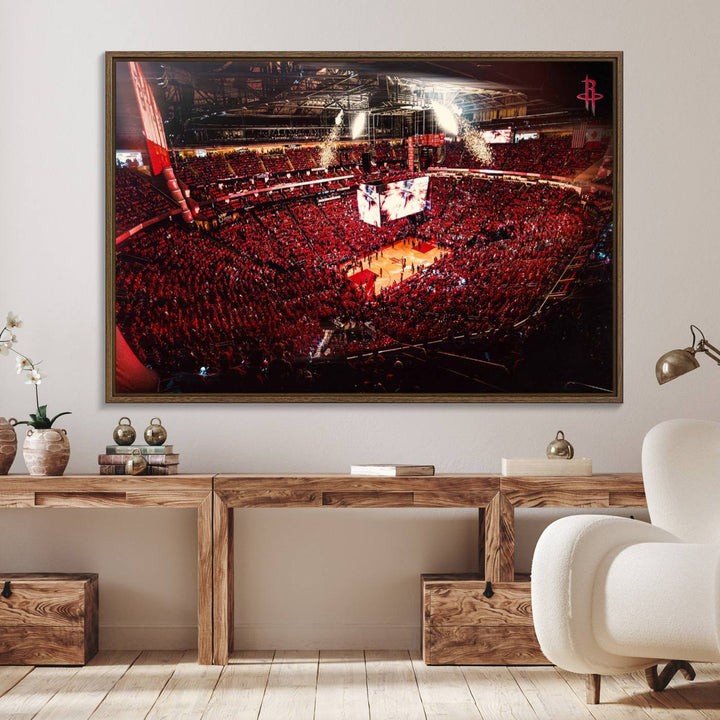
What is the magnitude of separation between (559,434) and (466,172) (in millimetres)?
1066

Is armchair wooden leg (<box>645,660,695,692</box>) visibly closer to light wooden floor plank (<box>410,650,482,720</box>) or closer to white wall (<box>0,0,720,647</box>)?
light wooden floor plank (<box>410,650,482,720</box>)

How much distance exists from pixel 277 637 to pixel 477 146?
2020mm

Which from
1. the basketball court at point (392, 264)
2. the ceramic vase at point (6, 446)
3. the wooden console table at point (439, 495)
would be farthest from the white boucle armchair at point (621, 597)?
the ceramic vase at point (6, 446)

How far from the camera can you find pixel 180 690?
9.34 feet

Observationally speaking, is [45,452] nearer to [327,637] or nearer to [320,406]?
[320,406]

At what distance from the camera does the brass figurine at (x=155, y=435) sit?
330cm

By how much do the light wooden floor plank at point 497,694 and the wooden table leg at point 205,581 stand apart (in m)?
0.87

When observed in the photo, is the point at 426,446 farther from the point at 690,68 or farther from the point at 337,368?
the point at 690,68

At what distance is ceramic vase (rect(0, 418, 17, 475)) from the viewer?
10.6 feet

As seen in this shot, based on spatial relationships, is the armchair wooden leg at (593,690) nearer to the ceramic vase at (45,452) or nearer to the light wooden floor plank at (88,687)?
the light wooden floor plank at (88,687)

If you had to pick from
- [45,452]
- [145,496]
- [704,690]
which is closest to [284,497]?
[145,496]

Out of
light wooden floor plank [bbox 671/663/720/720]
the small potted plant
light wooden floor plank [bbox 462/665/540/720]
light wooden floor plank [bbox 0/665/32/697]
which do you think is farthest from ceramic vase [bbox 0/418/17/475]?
light wooden floor plank [bbox 671/663/720/720]

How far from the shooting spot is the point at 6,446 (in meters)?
3.24

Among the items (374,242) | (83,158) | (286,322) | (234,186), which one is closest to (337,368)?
(286,322)
